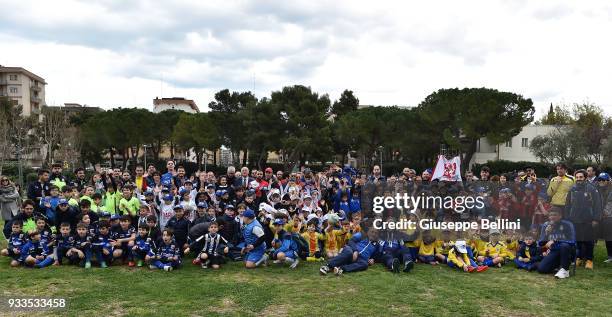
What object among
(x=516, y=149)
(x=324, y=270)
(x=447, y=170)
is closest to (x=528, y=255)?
(x=324, y=270)

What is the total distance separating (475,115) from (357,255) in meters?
31.9

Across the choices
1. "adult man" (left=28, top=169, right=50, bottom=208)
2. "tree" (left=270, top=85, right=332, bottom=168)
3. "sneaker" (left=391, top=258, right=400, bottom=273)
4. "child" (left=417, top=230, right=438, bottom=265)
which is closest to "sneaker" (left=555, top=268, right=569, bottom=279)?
"child" (left=417, top=230, right=438, bottom=265)

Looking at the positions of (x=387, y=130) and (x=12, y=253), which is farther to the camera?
(x=387, y=130)

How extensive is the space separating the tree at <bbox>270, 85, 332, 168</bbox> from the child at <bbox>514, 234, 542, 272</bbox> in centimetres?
2976

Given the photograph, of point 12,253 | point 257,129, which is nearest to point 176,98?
point 257,129

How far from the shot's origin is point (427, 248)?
8.77 meters

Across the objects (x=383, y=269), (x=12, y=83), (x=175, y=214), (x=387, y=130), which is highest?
(x=12, y=83)

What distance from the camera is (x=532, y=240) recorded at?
8.61m

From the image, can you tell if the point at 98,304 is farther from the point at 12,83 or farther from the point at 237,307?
the point at 12,83

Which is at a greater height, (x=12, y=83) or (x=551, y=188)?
(x=12, y=83)

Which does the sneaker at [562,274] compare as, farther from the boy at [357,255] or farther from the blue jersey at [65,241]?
the blue jersey at [65,241]

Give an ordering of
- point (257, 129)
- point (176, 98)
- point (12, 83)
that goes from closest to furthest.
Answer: point (257, 129)
point (12, 83)
point (176, 98)

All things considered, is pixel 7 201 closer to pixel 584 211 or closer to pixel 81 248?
pixel 81 248

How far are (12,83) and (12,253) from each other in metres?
73.9
